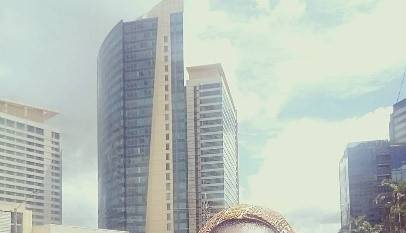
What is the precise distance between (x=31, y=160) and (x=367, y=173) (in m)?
84.9

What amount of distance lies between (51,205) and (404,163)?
308 ft

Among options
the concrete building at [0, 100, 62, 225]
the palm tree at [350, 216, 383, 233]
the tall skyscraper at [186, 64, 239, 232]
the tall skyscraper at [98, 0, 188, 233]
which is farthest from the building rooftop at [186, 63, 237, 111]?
the concrete building at [0, 100, 62, 225]

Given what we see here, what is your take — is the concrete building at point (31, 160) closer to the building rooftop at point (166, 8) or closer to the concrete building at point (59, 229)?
the building rooftop at point (166, 8)

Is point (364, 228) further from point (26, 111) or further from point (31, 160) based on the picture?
point (31, 160)

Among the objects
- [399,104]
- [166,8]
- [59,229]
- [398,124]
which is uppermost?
[166,8]

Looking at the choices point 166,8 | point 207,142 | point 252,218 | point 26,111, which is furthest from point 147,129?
point 252,218

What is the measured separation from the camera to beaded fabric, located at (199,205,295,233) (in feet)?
15.6

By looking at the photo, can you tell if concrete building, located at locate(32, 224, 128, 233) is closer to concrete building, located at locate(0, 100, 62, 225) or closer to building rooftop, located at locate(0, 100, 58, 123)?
concrete building, located at locate(0, 100, 62, 225)

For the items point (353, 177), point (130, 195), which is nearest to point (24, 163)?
point (130, 195)

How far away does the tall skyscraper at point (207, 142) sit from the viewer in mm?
112688

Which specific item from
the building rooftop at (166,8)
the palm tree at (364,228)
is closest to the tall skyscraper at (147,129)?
the building rooftop at (166,8)

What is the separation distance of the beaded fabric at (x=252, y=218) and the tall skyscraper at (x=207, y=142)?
345 feet

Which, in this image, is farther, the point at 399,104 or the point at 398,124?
the point at 398,124

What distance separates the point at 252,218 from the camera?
4.81m
